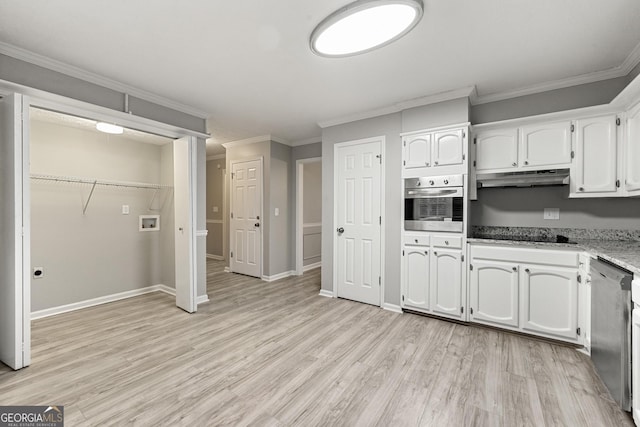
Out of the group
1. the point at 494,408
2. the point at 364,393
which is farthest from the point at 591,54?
the point at 364,393

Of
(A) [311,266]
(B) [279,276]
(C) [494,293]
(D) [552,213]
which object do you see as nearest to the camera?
(C) [494,293]

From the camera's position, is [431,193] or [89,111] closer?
[89,111]

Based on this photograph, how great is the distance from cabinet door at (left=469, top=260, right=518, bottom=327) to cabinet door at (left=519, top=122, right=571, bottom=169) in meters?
1.08

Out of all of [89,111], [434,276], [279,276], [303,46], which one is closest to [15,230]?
[89,111]

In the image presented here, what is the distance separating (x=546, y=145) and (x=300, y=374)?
3.16 metres

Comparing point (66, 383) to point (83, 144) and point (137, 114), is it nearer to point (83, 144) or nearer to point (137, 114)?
point (137, 114)

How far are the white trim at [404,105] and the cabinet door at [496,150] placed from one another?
515mm

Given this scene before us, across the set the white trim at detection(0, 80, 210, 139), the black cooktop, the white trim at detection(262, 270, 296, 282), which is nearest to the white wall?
the white trim at detection(0, 80, 210, 139)

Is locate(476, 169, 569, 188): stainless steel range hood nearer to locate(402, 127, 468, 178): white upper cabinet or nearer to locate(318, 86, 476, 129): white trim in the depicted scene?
locate(402, 127, 468, 178): white upper cabinet

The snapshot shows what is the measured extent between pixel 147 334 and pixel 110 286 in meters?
1.65

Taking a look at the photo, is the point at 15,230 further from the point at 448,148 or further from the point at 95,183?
the point at 448,148

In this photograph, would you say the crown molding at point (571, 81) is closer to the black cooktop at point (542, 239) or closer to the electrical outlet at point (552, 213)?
the electrical outlet at point (552, 213)

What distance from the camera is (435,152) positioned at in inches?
122

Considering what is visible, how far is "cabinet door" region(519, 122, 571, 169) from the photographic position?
2.66 m
